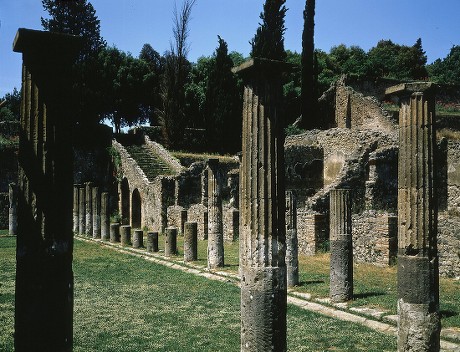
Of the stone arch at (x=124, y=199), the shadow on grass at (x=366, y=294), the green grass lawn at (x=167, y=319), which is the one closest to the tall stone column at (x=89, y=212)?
the stone arch at (x=124, y=199)

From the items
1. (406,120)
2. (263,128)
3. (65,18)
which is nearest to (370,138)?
(406,120)

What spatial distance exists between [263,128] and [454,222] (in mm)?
8791

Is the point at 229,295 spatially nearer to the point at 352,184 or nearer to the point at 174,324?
the point at 174,324

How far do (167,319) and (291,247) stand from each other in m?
4.13

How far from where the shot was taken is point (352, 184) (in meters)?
19.2

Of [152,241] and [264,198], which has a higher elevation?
[264,198]

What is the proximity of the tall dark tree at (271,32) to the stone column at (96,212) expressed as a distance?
14.8m

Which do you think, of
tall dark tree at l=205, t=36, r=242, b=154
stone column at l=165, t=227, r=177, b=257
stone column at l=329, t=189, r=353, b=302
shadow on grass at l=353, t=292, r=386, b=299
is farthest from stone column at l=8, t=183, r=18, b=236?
shadow on grass at l=353, t=292, r=386, b=299

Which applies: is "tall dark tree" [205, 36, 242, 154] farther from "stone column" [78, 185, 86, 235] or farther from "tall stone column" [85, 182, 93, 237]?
"tall stone column" [85, 182, 93, 237]

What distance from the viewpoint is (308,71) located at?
34.5m

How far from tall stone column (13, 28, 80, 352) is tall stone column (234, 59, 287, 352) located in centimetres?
225

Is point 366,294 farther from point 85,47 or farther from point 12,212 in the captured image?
point 85,47

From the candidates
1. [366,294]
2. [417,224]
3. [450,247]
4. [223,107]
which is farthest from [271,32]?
[417,224]

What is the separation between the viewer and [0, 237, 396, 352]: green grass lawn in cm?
705
